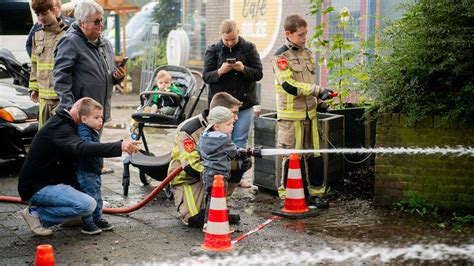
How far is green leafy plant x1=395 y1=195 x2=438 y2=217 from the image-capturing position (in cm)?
739

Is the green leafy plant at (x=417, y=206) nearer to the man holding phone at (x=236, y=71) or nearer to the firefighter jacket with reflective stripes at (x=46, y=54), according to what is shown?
the man holding phone at (x=236, y=71)

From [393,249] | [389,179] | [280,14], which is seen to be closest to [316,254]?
[393,249]

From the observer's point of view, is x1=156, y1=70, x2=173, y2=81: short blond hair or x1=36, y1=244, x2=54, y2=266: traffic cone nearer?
x1=36, y1=244, x2=54, y2=266: traffic cone

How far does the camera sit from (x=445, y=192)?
742 cm

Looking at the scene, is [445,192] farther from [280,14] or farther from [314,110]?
[280,14]

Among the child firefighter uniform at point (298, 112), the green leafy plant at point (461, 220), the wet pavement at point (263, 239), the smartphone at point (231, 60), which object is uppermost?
the smartphone at point (231, 60)

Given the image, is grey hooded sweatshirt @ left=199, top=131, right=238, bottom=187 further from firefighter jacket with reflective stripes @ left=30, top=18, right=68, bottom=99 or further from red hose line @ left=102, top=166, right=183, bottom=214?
firefighter jacket with reflective stripes @ left=30, top=18, right=68, bottom=99

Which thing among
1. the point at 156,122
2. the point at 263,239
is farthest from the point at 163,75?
the point at 263,239

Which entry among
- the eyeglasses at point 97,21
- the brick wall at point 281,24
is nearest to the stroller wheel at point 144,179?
the eyeglasses at point 97,21

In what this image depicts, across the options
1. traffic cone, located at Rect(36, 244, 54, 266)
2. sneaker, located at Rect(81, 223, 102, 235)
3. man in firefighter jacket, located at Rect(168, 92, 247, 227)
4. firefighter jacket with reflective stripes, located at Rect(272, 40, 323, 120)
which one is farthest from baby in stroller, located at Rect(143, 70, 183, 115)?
traffic cone, located at Rect(36, 244, 54, 266)

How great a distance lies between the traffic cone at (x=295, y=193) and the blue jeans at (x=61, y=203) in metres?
Result: 1.97

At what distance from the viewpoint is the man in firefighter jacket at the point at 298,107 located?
7793 millimetres

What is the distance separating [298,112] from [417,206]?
154 cm

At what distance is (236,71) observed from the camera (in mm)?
Result: 8508
